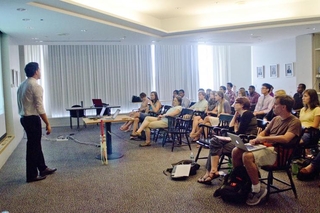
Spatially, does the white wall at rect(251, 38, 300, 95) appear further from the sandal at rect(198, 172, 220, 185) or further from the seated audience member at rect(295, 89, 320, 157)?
the sandal at rect(198, 172, 220, 185)

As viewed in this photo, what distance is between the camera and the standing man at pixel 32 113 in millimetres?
4180

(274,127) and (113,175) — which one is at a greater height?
(274,127)

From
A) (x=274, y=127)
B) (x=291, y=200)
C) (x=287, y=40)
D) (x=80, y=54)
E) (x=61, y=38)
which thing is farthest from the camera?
(x=80, y=54)

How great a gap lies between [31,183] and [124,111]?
6.98 meters

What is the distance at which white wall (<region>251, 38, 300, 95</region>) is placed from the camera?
9062 millimetres

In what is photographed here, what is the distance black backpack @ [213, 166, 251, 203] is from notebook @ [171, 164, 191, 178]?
763mm

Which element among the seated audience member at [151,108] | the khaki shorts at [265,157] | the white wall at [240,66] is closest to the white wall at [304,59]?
the white wall at [240,66]

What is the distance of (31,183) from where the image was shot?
14.0ft

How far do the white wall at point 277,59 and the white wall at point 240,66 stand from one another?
57 centimetres

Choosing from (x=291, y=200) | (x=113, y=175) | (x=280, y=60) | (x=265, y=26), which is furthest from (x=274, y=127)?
(x=280, y=60)

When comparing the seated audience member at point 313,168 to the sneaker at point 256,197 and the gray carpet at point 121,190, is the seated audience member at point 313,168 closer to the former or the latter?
the gray carpet at point 121,190

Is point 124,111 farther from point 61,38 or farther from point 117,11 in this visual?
point 117,11

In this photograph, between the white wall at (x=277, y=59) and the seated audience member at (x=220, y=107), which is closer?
the seated audience member at (x=220, y=107)

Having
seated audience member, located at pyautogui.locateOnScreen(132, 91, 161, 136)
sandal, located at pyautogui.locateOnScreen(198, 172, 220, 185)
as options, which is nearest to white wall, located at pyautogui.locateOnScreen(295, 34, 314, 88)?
seated audience member, located at pyautogui.locateOnScreen(132, 91, 161, 136)
